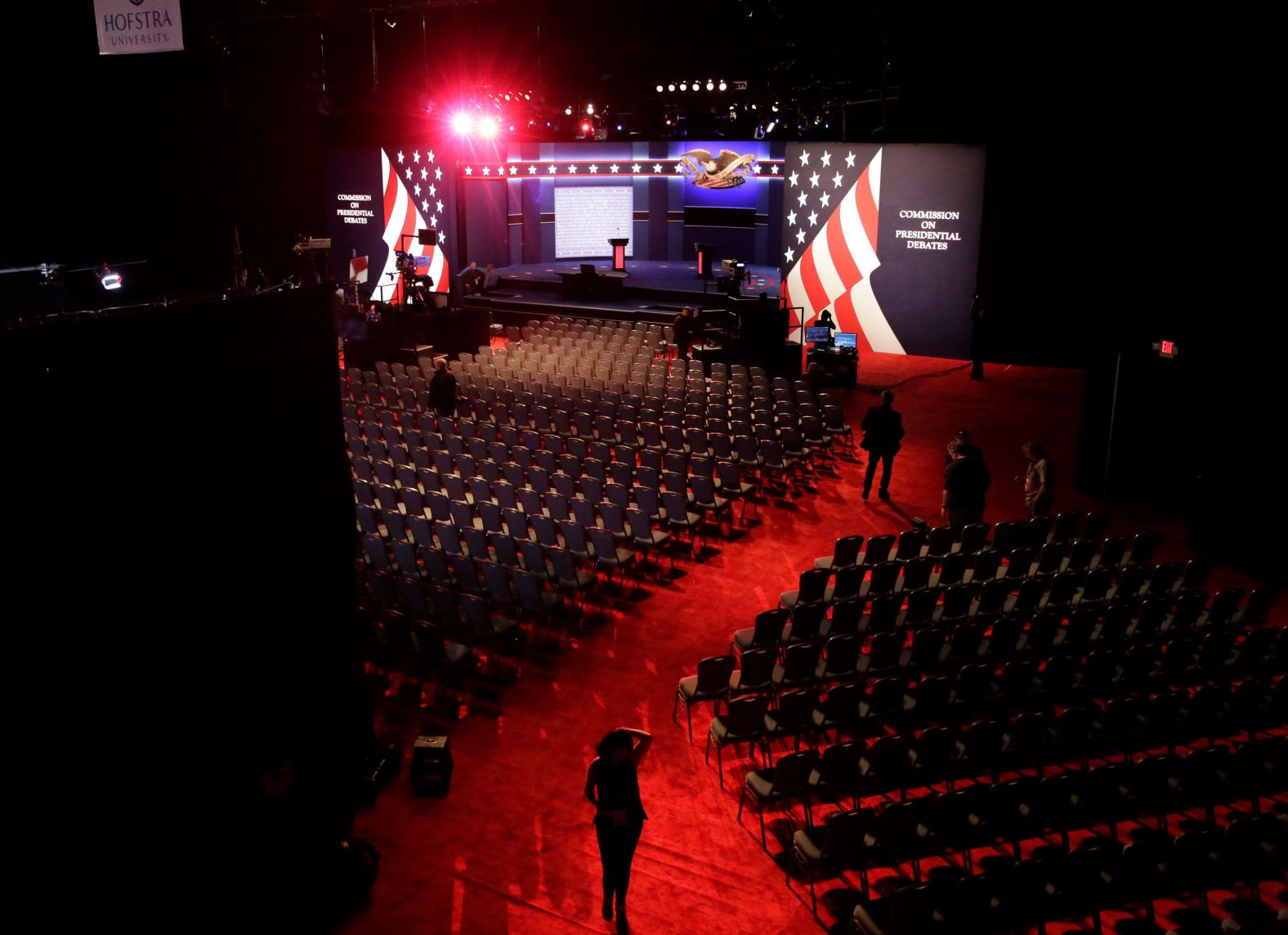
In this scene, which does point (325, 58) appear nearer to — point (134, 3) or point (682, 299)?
point (134, 3)

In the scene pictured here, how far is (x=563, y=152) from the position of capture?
29.9 m

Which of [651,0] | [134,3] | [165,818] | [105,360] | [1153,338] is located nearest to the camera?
[105,360]

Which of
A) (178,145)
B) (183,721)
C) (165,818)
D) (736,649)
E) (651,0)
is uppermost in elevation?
(651,0)

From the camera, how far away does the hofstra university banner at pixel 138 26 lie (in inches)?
384

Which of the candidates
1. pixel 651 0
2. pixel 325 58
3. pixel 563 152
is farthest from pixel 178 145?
pixel 563 152

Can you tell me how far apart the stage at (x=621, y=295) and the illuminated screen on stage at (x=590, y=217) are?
90.7 inches

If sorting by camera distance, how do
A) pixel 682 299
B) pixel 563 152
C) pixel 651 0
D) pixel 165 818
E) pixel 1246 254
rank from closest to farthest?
pixel 165 818 → pixel 1246 254 → pixel 651 0 → pixel 682 299 → pixel 563 152

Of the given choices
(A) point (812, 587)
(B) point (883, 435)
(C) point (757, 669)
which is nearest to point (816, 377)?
(B) point (883, 435)

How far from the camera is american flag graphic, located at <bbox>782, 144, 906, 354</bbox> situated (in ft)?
68.2

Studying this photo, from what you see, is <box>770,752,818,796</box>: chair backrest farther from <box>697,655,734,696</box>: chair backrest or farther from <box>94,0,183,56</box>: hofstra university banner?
<box>94,0,183,56</box>: hofstra university banner

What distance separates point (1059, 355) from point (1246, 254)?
838 cm

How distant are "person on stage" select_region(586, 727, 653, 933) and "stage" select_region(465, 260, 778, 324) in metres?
17.1

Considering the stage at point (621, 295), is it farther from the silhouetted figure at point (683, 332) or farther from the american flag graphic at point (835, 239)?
the silhouetted figure at point (683, 332)

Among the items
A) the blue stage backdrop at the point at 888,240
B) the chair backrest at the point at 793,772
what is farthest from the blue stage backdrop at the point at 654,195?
the chair backrest at the point at 793,772
